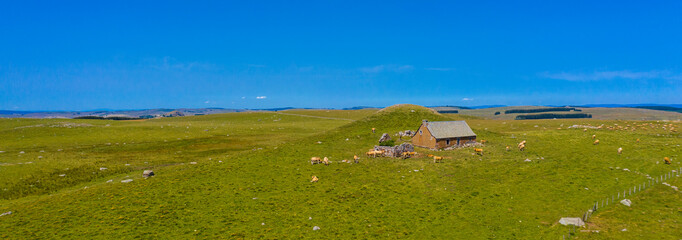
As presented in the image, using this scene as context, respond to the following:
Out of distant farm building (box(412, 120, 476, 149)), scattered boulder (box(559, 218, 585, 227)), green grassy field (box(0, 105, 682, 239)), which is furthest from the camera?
distant farm building (box(412, 120, 476, 149))

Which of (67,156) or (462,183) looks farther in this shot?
(67,156)

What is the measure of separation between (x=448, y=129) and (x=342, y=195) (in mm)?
31909

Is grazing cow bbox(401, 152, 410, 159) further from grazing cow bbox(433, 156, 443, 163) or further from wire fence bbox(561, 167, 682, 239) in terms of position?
wire fence bbox(561, 167, 682, 239)

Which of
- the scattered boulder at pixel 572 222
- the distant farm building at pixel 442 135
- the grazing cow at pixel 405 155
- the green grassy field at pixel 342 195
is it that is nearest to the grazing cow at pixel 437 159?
the green grassy field at pixel 342 195

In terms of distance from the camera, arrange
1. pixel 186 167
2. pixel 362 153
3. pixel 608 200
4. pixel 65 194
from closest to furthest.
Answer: pixel 608 200 → pixel 65 194 → pixel 186 167 → pixel 362 153

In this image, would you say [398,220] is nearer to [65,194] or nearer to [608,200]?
[608,200]

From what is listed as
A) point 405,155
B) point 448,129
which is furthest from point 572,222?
point 448,129

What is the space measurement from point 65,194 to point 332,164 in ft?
91.9

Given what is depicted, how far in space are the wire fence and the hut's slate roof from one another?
25364mm

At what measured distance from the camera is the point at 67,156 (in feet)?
152

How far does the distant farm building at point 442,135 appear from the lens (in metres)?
50.2

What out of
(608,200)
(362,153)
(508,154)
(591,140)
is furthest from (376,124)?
(608,200)

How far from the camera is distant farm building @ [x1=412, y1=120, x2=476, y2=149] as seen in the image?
50219mm

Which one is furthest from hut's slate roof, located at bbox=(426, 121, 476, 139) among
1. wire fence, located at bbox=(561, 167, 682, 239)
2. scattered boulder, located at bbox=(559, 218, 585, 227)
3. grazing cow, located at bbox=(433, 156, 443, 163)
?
scattered boulder, located at bbox=(559, 218, 585, 227)
